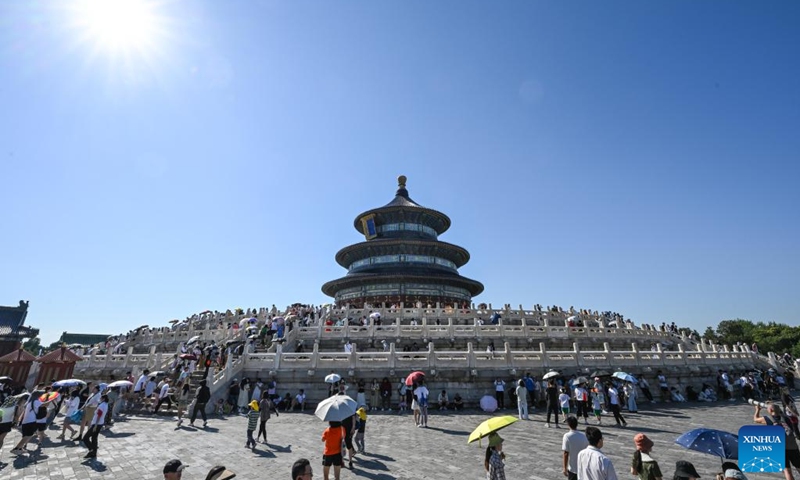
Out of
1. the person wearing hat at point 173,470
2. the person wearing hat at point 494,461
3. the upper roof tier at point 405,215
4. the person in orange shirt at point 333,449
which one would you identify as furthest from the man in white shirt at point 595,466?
the upper roof tier at point 405,215

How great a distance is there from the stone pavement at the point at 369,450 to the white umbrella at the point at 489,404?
6.43ft

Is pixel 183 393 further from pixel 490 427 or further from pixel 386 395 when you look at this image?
pixel 490 427

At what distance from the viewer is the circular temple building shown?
46.2 m

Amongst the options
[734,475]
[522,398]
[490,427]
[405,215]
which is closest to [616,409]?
[522,398]

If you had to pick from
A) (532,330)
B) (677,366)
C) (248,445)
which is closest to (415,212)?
(532,330)

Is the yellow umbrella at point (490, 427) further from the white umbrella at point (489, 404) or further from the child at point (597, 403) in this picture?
the white umbrella at point (489, 404)

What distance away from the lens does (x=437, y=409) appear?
17.7 m

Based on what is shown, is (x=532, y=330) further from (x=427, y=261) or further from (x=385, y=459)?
(x=427, y=261)

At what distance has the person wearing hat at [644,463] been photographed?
16.9ft

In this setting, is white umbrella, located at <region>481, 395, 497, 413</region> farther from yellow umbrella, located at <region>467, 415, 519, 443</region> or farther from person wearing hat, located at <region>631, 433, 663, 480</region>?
person wearing hat, located at <region>631, 433, 663, 480</region>

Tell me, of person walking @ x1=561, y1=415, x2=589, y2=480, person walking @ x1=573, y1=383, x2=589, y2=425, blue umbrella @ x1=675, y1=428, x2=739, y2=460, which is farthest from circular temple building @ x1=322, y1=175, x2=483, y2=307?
blue umbrella @ x1=675, y1=428, x2=739, y2=460

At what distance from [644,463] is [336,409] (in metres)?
5.36

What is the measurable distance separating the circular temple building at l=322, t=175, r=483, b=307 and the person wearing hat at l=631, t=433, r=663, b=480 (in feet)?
116

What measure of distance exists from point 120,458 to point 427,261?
138 feet
